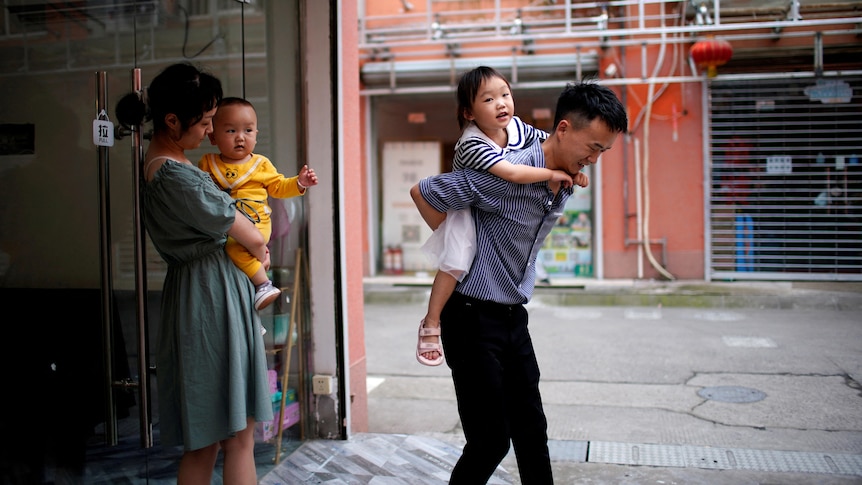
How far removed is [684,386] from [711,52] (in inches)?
249

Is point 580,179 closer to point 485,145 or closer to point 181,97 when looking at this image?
point 485,145

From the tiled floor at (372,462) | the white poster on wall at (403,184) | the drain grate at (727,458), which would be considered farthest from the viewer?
the white poster on wall at (403,184)

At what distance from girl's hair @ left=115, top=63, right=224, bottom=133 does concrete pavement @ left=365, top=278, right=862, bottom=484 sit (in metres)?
2.50

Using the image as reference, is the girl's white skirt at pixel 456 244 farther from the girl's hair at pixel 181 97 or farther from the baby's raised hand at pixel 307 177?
the girl's hair at pixel 181 97

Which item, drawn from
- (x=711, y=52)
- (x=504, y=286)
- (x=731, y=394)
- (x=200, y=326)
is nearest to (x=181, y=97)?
(x=200, y=326)

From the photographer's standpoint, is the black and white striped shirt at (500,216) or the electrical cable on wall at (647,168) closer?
the black and white striped shirt at (500,216)

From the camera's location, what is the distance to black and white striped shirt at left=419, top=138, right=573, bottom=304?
8.82 ft

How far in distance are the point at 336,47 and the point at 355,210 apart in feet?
3.18

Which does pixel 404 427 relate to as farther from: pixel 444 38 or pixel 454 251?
pixel 444 38

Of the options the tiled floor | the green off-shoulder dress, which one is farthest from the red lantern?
the green off-shoulder dress

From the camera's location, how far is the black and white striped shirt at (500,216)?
8.82 feet

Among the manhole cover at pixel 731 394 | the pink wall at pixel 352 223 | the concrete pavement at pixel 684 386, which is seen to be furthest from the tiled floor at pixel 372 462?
the manhole cover at pixel 731 394

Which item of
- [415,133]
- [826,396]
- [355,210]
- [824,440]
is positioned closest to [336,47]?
[355,210]

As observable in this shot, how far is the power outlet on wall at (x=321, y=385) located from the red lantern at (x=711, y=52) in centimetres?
850
